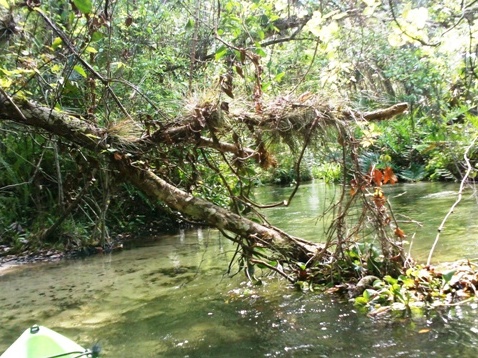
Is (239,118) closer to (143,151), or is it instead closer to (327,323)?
(143,151)

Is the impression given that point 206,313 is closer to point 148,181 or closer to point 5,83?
point 148,181

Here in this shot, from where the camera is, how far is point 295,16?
10555 millimetres

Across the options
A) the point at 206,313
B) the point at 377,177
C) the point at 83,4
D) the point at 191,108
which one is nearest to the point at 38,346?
the point at 206,313

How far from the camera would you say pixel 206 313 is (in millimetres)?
3678

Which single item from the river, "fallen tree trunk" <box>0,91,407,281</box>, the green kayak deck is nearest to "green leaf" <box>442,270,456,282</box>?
the river

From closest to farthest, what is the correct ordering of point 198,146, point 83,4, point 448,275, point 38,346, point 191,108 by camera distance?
point 38,346
point 83,4
point 448,275
point 191,108
point 198,146

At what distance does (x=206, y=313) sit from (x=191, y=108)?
176 cm

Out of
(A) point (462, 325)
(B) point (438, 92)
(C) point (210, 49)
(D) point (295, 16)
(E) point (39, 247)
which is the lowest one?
(A) point (462, 325)

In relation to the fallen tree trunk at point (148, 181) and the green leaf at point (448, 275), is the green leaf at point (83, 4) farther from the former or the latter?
the green leaf at point (448, 275)

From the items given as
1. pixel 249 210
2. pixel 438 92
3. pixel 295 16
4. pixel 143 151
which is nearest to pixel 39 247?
pixel 143 151

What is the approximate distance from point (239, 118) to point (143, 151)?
107 centimetres

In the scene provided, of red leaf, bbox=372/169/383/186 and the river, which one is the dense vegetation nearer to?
red leaf, bbox=372/169/383/186

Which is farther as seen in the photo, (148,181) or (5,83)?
(148,181)

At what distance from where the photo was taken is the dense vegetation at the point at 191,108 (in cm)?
406
